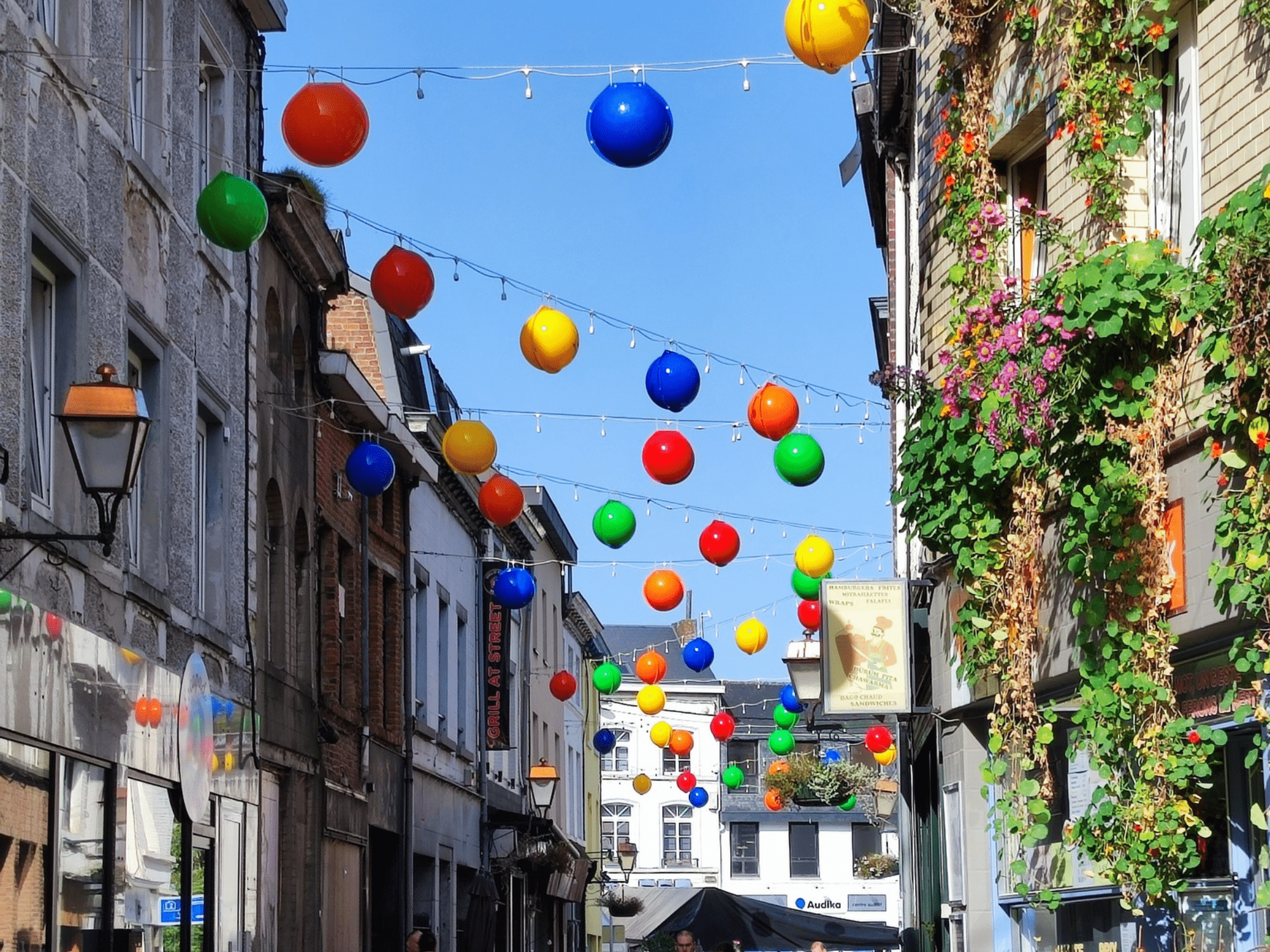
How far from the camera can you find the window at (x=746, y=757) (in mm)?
75562

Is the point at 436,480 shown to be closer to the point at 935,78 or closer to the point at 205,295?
the point at 205,295

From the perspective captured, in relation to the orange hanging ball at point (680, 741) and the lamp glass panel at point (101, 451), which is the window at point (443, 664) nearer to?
the orange hanging ball at point (680, 741)

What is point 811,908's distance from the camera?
226 ft

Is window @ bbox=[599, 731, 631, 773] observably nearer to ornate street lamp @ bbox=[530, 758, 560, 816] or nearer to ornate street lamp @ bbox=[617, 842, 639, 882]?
ornate street lamp @ bbox=[617, 842, 639, 882]

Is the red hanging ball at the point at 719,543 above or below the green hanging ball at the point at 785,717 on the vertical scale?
above

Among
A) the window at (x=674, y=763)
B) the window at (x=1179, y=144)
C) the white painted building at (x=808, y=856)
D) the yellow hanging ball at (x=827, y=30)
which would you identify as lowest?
the white painted building at (x=808, y=856)

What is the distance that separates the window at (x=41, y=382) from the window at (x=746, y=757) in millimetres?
Answer: 65729

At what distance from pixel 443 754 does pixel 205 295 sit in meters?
13.0

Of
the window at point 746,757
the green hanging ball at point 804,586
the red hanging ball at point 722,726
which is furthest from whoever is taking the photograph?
the window at point 746,757

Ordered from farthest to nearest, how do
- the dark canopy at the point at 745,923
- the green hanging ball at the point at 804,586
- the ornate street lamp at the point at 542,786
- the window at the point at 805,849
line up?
the window at the point at 805,849 < the ornate street lamp at the point at 542,786 < the dark canopy at the point at 745,923 < the green hanging ball at the point at 804,586

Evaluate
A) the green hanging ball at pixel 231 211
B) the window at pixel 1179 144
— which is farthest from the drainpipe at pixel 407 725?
the window at pixel 1179 144

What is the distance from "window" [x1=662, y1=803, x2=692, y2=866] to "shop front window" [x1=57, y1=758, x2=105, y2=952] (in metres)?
62.0

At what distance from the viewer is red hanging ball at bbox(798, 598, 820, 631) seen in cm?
1952

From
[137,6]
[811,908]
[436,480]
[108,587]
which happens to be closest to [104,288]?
[108,587]
